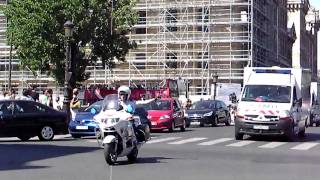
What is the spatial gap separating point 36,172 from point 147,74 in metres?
57.3

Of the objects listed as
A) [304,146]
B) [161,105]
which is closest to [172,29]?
[161,105]

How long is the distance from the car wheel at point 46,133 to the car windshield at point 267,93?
6.77m

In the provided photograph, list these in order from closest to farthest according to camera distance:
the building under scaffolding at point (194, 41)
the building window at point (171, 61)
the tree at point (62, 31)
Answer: the tree at point (62, 31)
the building under scaffolding at point (194, 41)
the building window at point (171, 61)

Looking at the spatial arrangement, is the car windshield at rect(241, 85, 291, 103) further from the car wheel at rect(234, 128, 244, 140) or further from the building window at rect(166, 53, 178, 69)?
the building window at rect(166, 53, 178, 69)

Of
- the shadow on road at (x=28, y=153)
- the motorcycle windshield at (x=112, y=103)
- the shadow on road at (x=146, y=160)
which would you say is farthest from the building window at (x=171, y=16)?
the motorcycle windshield at (x=112, y=103)

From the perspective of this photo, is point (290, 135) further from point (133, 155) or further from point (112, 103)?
point (112, 103)

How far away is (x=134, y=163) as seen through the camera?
14273 millimetres

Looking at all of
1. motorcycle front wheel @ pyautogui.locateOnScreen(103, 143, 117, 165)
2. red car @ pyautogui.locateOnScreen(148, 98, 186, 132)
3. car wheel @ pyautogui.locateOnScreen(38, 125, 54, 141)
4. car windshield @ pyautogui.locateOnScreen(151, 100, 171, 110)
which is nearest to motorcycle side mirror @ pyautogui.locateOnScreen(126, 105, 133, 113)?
motorcycle front wheel @ pyautogui.locateOnScreen(103, 143, 117, 165)

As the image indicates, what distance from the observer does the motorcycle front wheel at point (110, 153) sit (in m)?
13.3

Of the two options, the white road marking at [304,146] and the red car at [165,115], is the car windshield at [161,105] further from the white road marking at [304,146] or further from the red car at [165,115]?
the white road marking at [304,146]

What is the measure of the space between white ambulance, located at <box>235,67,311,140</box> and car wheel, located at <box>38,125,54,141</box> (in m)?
6.35

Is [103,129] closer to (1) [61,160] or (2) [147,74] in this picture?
(1) [61,160]

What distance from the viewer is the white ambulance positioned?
72.0 feet

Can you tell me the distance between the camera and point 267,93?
22891 millimetres
